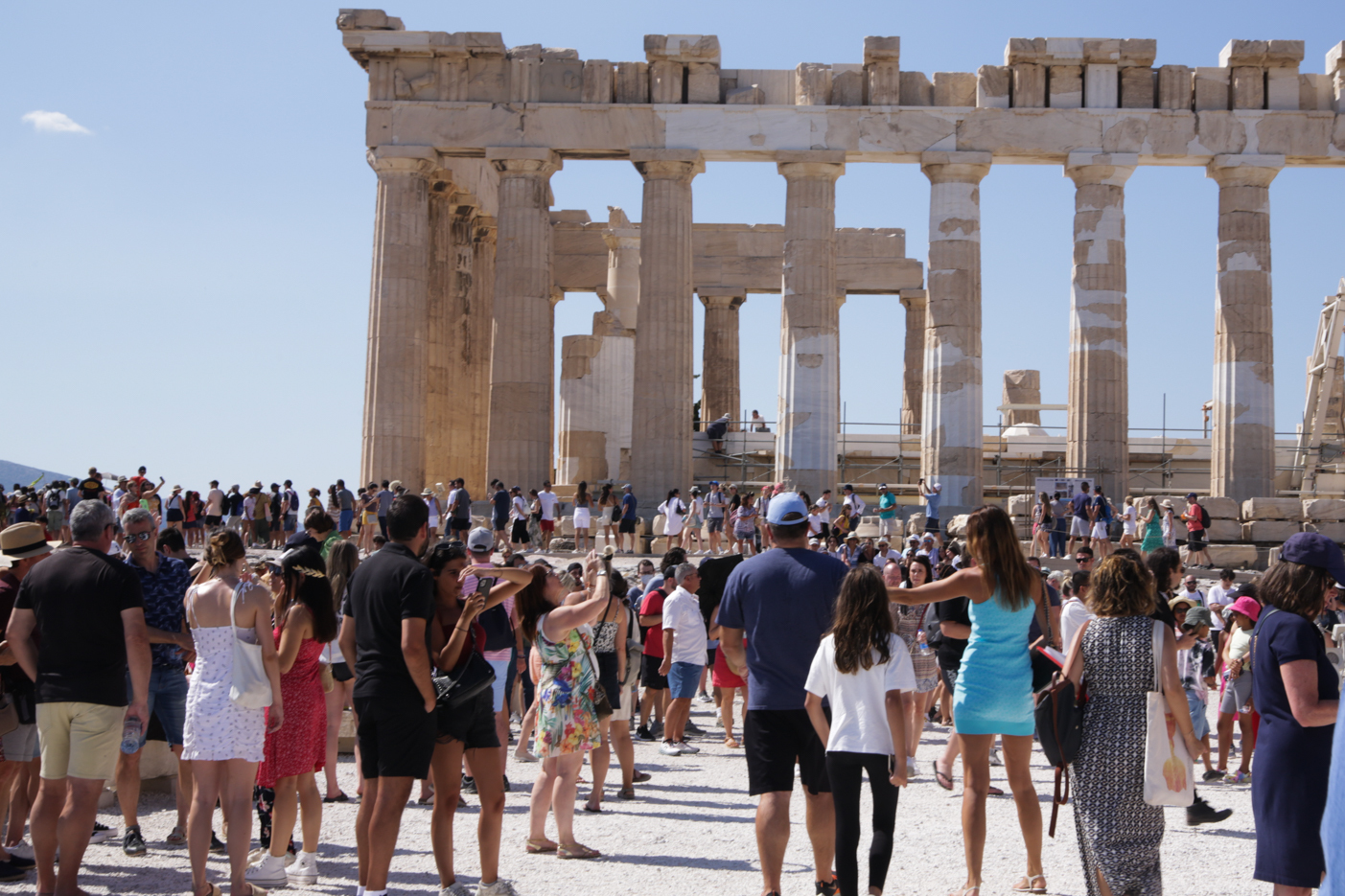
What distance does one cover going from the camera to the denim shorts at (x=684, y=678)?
1221 centimetres

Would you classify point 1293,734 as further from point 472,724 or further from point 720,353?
point 720,353

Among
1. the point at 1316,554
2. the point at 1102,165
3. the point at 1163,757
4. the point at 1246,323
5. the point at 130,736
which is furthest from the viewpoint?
the point at 1246,323

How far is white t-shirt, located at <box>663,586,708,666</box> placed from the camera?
12195 millimetres

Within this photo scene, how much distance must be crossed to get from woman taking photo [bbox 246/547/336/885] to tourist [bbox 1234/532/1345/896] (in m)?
4.61

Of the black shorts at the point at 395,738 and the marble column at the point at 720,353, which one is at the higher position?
the marble column at the point at 720,353

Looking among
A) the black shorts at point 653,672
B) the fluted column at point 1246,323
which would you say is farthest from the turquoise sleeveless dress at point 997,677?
the fluted column at point 1246,323

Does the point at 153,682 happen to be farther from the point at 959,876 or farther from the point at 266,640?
the point at 959,876

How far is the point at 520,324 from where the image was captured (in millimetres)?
29281

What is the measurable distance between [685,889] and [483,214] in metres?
28.3

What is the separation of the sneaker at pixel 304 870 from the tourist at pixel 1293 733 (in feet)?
15.7

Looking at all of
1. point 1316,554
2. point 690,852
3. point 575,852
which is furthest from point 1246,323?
point 1316,554

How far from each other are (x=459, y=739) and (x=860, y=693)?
2010mm

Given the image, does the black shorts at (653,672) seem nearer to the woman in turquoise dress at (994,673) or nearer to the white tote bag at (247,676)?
the woman in turquoise dress at (994,673)

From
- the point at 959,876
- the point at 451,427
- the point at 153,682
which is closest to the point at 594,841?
the point at 959,876
